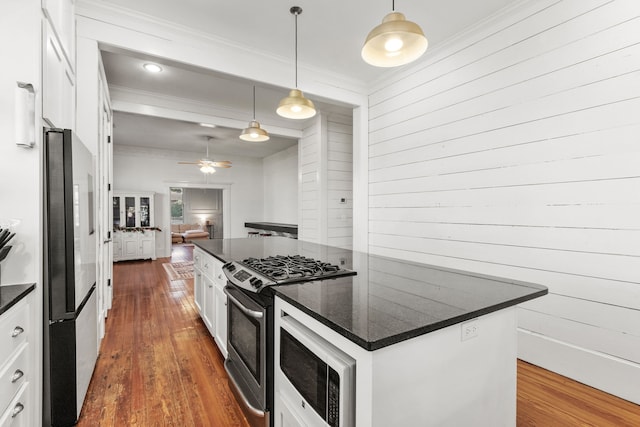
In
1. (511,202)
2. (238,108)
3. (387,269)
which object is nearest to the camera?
(387,269)

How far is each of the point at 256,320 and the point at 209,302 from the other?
1.40m

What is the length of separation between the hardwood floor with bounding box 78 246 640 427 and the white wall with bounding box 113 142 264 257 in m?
5.10

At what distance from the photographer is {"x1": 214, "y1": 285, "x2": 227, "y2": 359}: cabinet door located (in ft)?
7.54

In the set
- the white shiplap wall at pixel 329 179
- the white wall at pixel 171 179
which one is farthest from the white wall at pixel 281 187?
the white shiplap wall at pixel 329 179

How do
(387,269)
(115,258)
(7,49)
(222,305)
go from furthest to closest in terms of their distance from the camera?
1. (115,258)
2. (222,305)
3. (387,269)
4. (7,49)

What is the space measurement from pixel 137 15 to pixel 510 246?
3.73 meters

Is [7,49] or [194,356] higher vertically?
[7,49]

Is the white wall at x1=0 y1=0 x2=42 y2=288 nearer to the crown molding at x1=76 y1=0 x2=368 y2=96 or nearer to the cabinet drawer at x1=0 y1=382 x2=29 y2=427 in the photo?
the cabinet drawer at x1=0 y1=382 x2=29 y2=427

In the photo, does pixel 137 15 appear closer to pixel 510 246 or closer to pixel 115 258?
pixel 510 246

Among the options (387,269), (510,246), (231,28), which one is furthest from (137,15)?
(510,246)

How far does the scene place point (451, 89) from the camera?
9.88ft

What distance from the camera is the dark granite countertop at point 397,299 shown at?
3.21ft

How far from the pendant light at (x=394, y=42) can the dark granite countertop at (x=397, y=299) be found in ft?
4.11

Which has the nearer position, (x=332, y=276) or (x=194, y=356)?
(x=332, y=276)
